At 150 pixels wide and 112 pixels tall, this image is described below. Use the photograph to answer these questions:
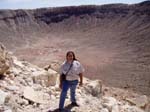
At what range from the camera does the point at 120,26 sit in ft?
200

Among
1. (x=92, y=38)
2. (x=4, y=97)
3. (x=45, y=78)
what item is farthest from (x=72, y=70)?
(x=92, y=38)

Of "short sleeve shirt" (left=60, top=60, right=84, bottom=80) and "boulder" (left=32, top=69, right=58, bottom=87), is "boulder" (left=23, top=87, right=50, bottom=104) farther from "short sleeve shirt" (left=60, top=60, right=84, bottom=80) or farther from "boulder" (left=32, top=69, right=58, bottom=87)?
"short sleeve shirt" (left=60, top=60, right=84, bottom=80)

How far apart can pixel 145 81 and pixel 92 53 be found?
2117cm

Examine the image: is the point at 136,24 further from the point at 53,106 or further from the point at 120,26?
the point at 53,106

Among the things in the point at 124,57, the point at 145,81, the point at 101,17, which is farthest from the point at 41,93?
the point at 101,17

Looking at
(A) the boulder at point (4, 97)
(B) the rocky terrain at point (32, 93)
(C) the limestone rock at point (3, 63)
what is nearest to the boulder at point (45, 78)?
(B) the rocky terrain at point (32, 93)

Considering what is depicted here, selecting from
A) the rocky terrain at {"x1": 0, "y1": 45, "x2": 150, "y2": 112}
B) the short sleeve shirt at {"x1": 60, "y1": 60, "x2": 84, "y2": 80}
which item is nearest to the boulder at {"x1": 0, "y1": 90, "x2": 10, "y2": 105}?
the rocky terrain at {"x1": 0, "y1": 45, "x2": 150, "y2": 112}

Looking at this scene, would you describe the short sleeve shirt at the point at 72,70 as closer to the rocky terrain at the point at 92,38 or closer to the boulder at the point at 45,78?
the boulder at the point at 45,78

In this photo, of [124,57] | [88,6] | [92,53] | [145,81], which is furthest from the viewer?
[88,6]

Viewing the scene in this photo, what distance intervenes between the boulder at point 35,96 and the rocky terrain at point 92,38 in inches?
636

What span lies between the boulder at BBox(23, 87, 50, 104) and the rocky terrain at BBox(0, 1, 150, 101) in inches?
636

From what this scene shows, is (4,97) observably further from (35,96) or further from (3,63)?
(3,63)

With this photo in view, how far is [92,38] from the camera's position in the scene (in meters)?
58.8

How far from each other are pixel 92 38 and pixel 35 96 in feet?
170
